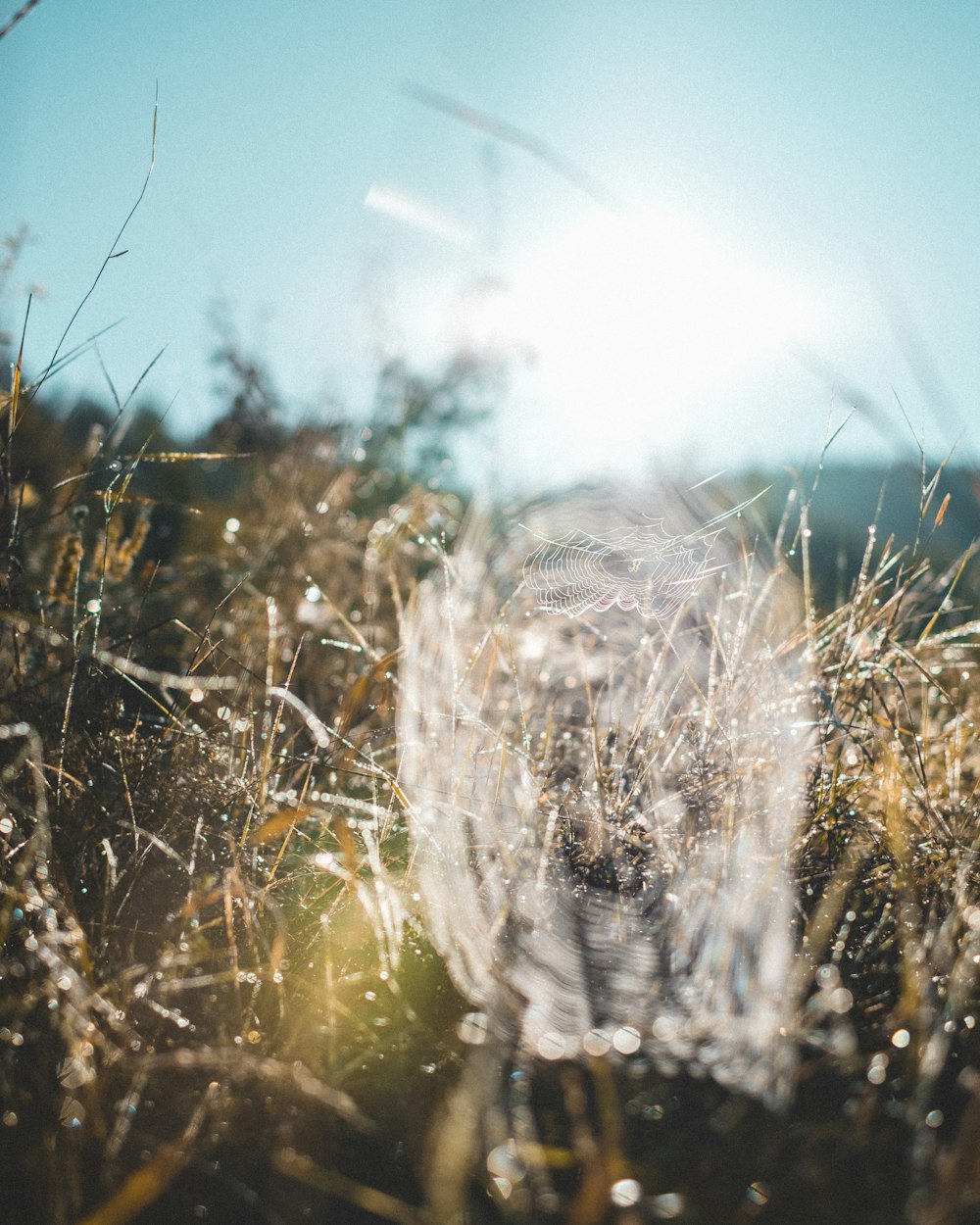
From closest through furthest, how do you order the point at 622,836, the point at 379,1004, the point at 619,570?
the point at 379,1004 → the point at 622,836 → the point at 619,570

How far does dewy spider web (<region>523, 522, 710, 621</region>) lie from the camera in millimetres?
1724

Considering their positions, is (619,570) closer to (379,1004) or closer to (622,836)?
(622,836)

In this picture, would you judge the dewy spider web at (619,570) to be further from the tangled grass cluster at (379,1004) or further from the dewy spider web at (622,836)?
the tangled grass cluster at (379,1004)

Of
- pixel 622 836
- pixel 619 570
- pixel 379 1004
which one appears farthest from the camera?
pixel 619 570

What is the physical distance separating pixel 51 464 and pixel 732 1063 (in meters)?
3.93

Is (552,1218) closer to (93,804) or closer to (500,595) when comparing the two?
(93,804)

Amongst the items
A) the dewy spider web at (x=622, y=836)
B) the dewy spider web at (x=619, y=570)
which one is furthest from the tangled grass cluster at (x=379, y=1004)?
the dewy spider web at (x=619, y=570)

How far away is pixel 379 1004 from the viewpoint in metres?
0.83

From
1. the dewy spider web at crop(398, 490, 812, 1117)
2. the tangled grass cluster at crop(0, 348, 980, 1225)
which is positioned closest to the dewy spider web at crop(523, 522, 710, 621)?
the dewy spider web at crop(398, 490, 812, 1117)

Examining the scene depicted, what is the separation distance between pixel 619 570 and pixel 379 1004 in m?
1.91

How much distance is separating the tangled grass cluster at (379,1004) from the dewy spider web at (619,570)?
1.67 feet

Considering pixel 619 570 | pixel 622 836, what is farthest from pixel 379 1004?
pixel 619 570

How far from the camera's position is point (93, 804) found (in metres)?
0.91

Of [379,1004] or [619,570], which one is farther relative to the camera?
[619,570]
